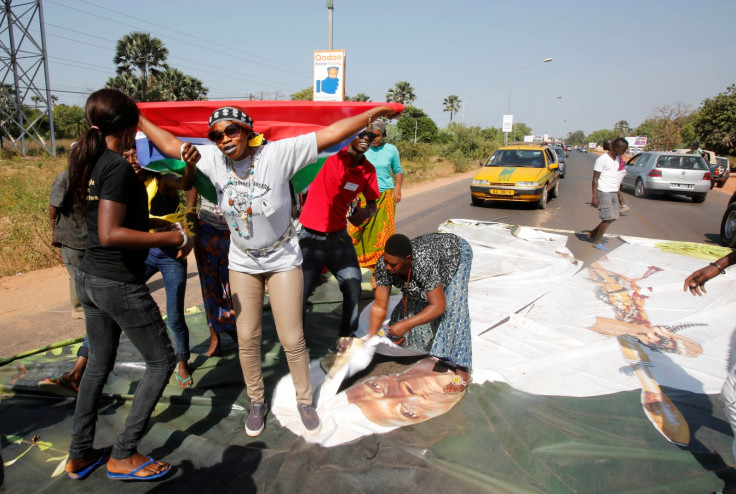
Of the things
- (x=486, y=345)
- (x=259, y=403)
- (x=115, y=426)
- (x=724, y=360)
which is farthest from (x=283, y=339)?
(x=724, y=360)

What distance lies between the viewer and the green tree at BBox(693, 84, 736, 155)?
95.1 feet

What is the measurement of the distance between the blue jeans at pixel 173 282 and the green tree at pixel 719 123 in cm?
3590

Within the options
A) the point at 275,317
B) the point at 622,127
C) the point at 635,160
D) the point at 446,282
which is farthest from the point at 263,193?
the point at 622,127

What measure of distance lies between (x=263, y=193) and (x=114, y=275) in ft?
2.61

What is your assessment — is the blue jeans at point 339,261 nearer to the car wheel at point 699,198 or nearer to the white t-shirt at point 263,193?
the white t-shirt at point 263,193

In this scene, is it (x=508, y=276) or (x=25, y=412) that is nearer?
(x=25, y=412)

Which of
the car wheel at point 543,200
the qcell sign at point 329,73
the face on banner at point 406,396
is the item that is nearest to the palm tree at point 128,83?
the qcell sign at point 329,73

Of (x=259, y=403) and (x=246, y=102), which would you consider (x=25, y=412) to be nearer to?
(x=259, y=403)

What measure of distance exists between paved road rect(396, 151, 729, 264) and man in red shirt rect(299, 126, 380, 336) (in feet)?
14.8

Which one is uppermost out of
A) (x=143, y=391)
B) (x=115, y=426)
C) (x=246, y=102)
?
(x=246, y=102)

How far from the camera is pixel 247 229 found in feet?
7.98

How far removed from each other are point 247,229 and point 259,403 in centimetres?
105

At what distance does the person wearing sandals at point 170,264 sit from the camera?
3.02 meters

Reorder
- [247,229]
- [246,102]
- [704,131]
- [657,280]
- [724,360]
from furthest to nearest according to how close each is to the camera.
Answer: [704,131], [657,280], [724,360], [246,102], [247,229]
